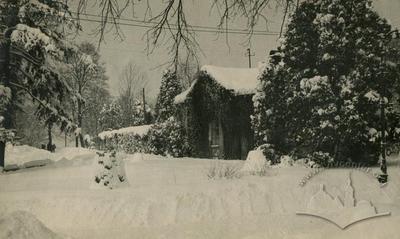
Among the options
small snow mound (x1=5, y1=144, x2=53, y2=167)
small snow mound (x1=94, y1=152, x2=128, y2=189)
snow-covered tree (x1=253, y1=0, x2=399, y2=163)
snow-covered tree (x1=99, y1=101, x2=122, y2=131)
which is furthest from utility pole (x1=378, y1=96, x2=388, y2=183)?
small snow mound (x1=5, y1=144, x2=53, y2=167)

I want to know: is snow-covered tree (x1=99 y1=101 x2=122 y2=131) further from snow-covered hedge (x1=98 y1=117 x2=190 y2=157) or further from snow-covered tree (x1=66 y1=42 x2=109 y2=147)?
snow-covered hedge (x1=98 y1=117 x2=190 y2=157)

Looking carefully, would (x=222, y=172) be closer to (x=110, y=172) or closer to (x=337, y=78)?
(x=110, y=172)

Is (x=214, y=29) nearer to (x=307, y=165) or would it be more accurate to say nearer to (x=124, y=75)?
(x=124, y=75)

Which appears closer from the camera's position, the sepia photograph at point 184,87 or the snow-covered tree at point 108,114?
the sepia photograph at point 184,87

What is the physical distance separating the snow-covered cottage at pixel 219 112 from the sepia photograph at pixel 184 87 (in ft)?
18.8

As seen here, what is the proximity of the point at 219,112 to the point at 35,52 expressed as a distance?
10.9 m

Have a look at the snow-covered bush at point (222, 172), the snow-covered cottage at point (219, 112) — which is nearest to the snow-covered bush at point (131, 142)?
the snow-covered bush at point (222, 172)

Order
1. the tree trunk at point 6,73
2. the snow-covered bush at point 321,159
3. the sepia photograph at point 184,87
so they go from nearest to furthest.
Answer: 1. the sepia photograph at point 184,87
2. the tree trunk at point 6,73
3. the snow-covered bush at point 321,159

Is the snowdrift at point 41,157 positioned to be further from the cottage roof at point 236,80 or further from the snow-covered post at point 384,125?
the cottage roof at point 236,80

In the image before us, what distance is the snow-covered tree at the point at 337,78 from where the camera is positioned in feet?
27.3

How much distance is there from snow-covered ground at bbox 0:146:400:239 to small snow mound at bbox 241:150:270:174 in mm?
909

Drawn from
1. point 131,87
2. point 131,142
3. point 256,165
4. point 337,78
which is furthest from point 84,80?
point 337,78

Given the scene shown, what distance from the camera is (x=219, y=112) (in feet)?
62.3

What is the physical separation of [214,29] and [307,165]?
139 inches
